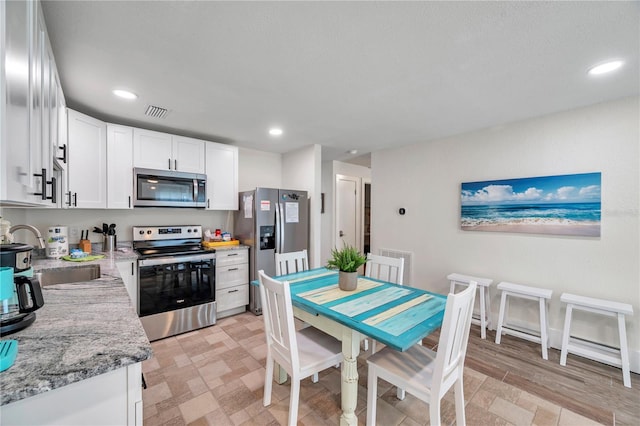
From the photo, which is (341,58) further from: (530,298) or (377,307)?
(530,298)

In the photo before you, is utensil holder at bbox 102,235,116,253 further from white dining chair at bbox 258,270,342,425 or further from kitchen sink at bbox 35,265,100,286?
white dining chair at bbox 258,270,342,425

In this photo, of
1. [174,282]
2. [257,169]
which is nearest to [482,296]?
[174,282]

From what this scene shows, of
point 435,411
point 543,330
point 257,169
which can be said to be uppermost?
point 257,169

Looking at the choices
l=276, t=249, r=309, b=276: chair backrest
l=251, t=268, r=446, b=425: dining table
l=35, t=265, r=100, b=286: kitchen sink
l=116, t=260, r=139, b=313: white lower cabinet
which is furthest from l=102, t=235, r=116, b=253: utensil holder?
l=251, t=268, r=446, b=425: dining table

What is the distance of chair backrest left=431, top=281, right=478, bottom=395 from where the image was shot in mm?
1297

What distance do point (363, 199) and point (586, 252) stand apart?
3.68m

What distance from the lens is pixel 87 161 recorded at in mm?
2600

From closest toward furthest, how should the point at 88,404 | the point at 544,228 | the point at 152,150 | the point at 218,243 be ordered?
1. the point at 88,404
2. the point at 544,228
3. the point at 152,150
4. the point at 218,243

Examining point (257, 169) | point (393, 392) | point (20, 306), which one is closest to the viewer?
point (20, 306)

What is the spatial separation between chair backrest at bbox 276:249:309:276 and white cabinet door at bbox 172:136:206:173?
166 cm

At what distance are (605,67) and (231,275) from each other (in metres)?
3.93

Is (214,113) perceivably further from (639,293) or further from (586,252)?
(639,293)

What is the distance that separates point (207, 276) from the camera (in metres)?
3.14

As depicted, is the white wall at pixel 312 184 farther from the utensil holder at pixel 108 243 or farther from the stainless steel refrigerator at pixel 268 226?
the utensil holder at pixel 108 243
